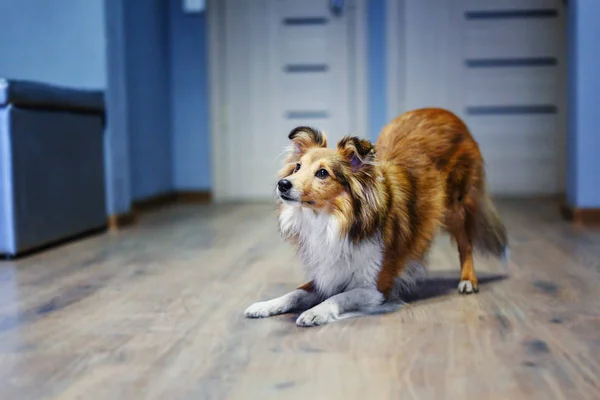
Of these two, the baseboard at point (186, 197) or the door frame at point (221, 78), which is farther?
the baseboard at point (186, 197)

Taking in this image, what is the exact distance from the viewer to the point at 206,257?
3.00 meters

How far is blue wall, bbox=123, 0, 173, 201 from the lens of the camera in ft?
15.9

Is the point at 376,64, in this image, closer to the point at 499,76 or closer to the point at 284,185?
the point at 499,76

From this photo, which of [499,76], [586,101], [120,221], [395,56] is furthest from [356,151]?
[499,76]

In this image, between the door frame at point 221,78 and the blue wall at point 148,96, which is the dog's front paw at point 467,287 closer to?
the blue wall at point 148,96

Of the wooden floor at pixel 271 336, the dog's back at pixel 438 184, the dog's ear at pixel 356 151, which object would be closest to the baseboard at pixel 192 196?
the wooden floor at pixel 271 336

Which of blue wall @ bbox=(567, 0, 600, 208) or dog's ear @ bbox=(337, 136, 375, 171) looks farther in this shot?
blue wall @ bbox=(567, 0, 600, 208)

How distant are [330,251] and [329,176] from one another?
214 mm

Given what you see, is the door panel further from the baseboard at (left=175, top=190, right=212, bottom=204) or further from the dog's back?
the dog's back

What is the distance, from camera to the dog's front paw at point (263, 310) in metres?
1.91

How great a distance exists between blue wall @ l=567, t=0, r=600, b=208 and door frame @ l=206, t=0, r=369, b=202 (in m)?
1.97

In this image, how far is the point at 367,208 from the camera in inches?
72.9

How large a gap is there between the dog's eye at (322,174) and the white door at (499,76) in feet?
12.8

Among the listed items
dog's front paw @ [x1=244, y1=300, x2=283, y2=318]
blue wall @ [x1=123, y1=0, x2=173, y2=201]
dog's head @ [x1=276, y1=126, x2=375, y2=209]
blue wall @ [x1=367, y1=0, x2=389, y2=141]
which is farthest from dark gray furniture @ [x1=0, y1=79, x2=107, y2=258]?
blue wall @ [x1=367, y1=0, x2=389, y2=141]
